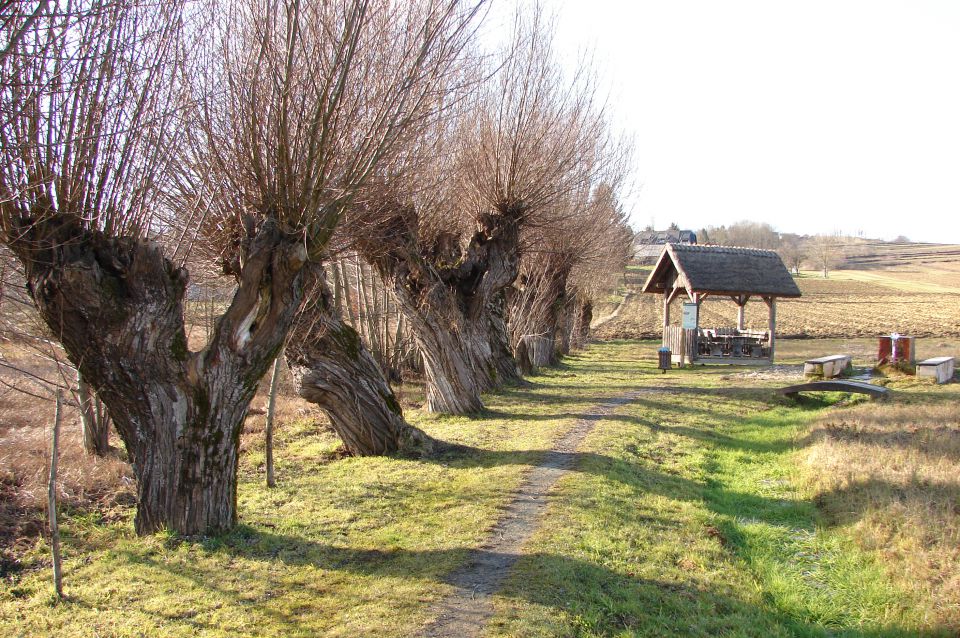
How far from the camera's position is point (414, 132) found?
805 cm

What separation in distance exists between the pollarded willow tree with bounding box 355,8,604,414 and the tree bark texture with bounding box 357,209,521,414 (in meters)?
0.02

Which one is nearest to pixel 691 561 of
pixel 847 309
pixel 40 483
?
pixel 40 483

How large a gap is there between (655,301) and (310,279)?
4824 centimetres

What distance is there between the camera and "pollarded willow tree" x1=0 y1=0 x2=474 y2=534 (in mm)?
5320

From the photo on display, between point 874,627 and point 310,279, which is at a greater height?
point 310,279

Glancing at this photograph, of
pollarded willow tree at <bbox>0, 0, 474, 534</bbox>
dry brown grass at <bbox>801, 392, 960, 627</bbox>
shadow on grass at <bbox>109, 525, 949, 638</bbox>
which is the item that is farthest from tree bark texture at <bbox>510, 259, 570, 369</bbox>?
shadow on grass at <bbox>109, 525, 949, 638</bbox>

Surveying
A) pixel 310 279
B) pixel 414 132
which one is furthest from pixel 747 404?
pixel 310 279

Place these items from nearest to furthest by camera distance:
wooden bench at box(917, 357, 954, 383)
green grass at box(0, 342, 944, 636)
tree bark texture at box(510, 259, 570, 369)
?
green grass at box(0, 342, 944, 636) < wooden bench at box(917, 357, 954, 383) < tree bark texture at box(510, 259, 570, 369)

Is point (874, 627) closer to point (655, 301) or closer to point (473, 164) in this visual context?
point (473, 164)

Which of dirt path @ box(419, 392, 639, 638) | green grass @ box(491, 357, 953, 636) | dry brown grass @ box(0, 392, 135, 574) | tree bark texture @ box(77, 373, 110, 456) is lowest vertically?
green grass @ box(491, 357, 953, 636)

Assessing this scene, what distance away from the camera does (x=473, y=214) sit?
1485 centimetres

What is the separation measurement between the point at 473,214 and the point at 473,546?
9709mm

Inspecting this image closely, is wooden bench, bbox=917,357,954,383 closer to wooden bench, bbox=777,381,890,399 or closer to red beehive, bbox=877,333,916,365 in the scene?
red beehive, bbox=877,333,916,365

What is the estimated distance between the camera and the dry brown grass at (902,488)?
5.56 m
